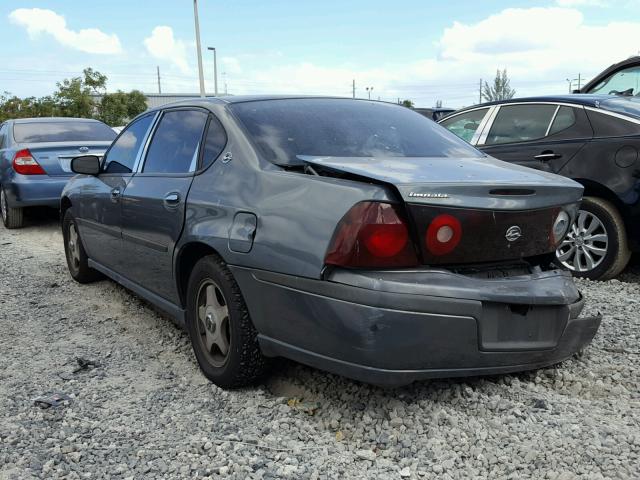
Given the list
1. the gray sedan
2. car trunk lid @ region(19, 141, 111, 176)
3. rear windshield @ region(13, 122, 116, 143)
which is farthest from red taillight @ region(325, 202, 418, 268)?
rear windshield @ region(13, 122, 116, 143)

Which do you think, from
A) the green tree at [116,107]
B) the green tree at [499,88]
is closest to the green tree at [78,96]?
the green tree at [116,107]

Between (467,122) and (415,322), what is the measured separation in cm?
436

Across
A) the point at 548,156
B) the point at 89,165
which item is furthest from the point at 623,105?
the point at 89,165

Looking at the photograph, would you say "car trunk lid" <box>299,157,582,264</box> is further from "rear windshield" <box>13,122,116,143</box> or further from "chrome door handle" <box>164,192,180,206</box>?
"rear windshield" <box>13,122,116,143</box>

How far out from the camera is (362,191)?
246 cm

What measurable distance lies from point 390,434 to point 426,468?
26 centimetres

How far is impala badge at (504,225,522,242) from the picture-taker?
260 centimetres

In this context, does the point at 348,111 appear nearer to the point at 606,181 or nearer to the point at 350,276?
the point at 350,276

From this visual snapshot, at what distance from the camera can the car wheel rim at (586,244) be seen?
489cm

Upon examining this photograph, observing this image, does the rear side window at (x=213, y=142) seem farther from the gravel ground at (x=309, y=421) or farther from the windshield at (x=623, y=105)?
the windshield at (x=623, y=105)

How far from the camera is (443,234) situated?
2.47 metres

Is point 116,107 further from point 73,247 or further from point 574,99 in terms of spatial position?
point 574,99

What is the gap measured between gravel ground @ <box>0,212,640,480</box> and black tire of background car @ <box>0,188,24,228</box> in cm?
538

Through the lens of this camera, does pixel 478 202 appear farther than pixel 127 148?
No
